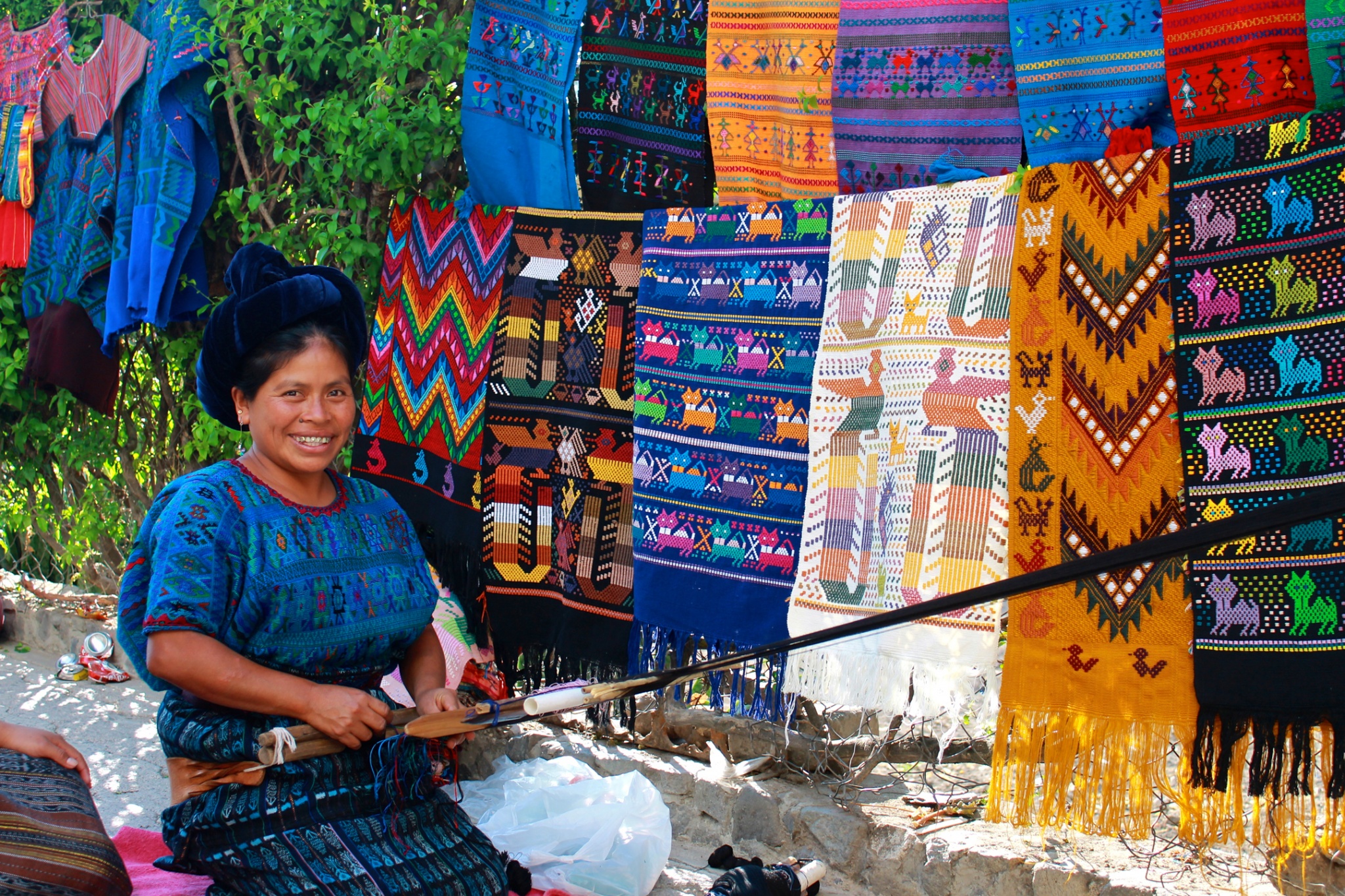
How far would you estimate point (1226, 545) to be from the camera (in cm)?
215

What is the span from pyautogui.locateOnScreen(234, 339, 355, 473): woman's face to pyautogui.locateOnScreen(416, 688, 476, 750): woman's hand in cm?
53

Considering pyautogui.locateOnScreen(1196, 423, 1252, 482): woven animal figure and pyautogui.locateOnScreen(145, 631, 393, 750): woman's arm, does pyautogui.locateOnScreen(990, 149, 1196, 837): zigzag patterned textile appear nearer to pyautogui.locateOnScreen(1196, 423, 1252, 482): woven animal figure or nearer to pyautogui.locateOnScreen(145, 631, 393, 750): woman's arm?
pyautogui.locateOnScreen(1196, 423, 1252, 482): woven animal figure

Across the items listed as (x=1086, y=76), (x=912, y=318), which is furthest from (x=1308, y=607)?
(x=1086, y=76)

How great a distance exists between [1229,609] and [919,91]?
1.36 metres

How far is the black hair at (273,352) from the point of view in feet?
7.29

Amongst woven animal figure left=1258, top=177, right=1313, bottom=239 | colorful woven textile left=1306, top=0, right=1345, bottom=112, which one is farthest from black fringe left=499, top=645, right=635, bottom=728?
colorful woven textile left=1306, top=0, right=1345, bottom=112

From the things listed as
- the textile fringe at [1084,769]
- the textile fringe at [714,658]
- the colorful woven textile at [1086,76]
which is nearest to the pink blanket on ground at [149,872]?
the textile fringe at [714,658]

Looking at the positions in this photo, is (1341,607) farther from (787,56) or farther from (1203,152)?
(787,56)

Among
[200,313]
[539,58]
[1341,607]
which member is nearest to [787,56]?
[539,58]

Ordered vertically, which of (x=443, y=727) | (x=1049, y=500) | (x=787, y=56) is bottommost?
(x=443, y=727)

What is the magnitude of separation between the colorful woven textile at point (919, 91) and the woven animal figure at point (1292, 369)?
739mm

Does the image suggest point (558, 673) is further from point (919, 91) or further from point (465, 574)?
point (919, 91)

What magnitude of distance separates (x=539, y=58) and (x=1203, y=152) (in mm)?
1783

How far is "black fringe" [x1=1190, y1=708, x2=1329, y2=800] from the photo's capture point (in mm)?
2066
